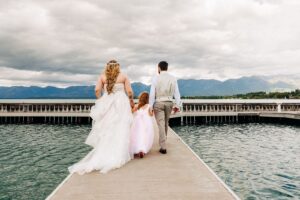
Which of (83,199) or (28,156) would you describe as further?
(28,156)

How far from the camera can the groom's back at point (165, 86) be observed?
1073cm

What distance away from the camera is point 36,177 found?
1462 centimetres

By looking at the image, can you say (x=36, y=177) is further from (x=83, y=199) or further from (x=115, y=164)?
(x=83, y=199)

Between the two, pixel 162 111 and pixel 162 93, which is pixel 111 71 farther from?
pixel 162 111

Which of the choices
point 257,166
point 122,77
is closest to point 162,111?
point 122,77

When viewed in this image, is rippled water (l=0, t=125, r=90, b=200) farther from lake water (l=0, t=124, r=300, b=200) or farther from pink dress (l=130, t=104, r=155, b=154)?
pink dress (l=130, t=104, r=155, b=154)

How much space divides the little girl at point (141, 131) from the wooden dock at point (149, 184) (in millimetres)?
720

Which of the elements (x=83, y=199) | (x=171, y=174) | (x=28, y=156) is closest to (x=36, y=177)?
(x=28, y=156)

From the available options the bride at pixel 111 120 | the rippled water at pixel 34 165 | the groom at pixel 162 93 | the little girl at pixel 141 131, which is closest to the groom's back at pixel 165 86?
the groom at pixel 162 93

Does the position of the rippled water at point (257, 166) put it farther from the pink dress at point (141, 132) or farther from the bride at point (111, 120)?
the bride at point (111, 120)

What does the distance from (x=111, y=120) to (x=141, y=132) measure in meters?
1.43

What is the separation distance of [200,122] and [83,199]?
153ft

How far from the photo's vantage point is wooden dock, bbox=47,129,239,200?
638 centimetres

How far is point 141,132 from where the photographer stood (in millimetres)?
10609
